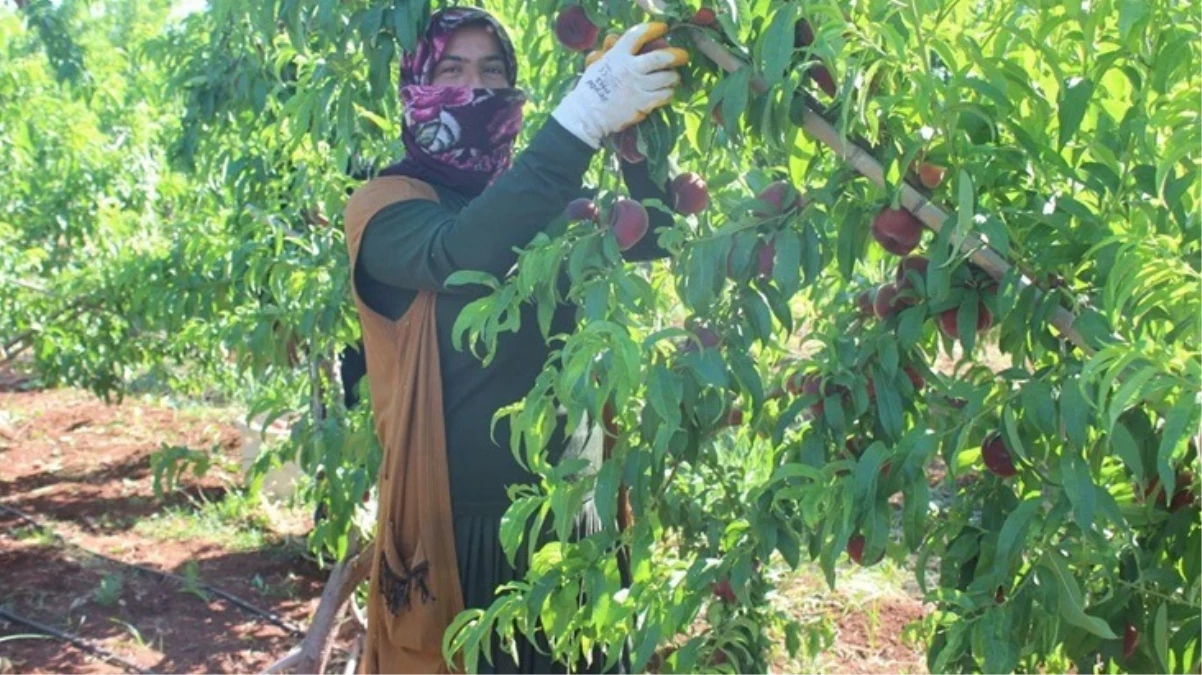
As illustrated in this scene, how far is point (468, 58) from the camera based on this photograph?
223cm

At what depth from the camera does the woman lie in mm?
2104

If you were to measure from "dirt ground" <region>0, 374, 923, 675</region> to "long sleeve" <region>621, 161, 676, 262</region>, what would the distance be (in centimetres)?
89

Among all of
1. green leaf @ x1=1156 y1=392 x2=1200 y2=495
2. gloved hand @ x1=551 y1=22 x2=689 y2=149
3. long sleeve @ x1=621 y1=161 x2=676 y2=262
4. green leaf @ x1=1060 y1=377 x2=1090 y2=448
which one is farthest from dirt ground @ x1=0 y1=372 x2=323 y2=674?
green leaf @ x1=1156 y1=392 x2=1200 y2=495

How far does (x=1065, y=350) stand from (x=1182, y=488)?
247 millimetres

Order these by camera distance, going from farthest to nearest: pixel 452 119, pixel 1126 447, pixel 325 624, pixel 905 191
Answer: pixel 325 624 → pixel 452 119 → pixel 905 191 → pixel 1126 447

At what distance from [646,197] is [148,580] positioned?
3.39 m

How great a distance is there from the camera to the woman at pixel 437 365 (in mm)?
2104

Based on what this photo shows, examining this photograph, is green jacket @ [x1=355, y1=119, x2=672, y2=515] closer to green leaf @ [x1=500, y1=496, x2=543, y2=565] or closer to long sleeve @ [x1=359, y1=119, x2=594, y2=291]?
long sleeve @ [x1=359, y1=119, x2=594, y2=291]

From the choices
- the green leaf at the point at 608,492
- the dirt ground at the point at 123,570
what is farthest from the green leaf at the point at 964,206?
the dirt ground at the point at 123,570

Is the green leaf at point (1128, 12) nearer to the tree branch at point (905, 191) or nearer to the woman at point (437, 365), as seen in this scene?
the tree branch at point (905, 191)

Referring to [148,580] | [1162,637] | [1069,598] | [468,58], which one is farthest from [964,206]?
[148,580]

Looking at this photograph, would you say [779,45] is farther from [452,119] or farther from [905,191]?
[452,119]

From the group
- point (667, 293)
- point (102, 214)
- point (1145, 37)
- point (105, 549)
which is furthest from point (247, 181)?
point (1145, 37)

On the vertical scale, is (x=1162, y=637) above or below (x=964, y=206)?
below
